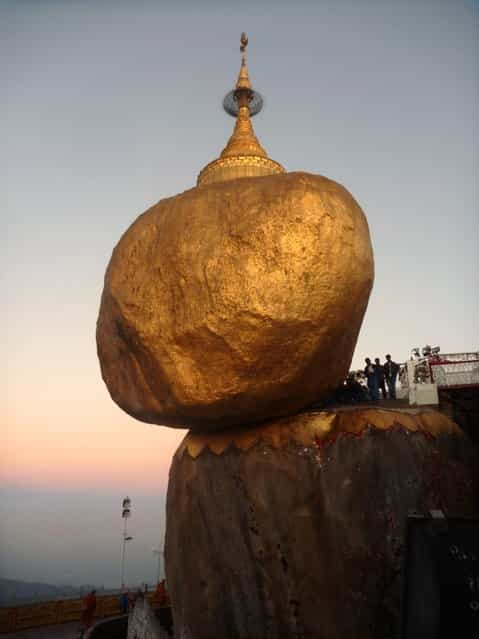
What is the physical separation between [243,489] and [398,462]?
190cm

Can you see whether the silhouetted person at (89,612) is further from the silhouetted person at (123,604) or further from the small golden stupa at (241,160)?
the small golden stupa at (241,160)

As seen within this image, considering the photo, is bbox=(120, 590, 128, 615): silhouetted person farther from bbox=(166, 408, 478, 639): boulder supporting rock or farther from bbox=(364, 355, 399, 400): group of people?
bbox=(364, 355, 399, 400): group of people

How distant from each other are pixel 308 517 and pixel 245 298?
8.53ft

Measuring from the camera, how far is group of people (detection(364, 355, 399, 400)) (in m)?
8.61

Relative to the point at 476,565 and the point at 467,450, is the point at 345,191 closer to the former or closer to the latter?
the point at 467,450

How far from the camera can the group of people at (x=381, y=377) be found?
339 inches

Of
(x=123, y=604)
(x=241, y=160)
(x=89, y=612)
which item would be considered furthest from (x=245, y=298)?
(x=123, y=604)

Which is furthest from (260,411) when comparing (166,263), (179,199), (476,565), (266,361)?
(476,565)

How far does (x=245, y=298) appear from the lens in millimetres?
5348

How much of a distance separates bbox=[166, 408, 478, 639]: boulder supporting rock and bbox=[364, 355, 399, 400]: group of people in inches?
82.3

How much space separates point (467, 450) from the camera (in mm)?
6668

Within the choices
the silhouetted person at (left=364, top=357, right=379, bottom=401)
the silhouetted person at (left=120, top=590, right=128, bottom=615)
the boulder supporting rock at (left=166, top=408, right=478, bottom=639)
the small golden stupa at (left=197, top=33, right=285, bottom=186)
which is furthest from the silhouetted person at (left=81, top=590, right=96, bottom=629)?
the small golden stupa at (left=197, top=33, right=285, bottom=186)

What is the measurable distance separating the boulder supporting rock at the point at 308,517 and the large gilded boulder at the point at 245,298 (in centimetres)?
57

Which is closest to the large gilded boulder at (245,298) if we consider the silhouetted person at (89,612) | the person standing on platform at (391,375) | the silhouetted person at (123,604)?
the person standing on platform at (391,375)
